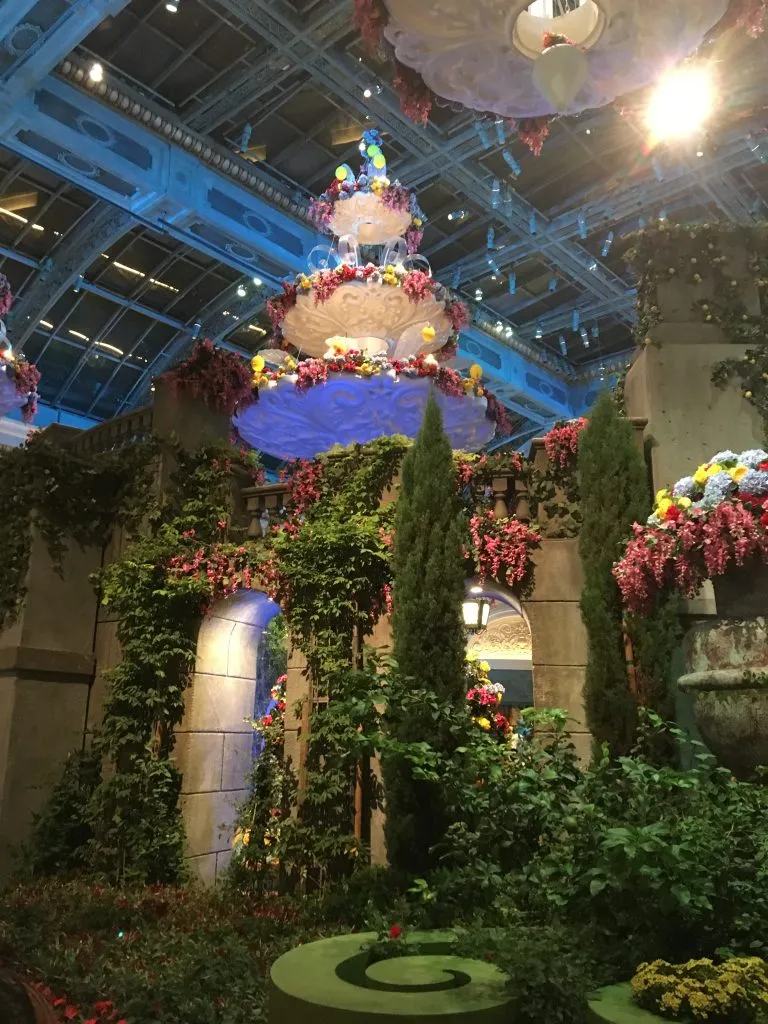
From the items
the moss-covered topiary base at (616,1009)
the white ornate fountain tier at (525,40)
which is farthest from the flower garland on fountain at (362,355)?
the moss-covered topiary base at (616,1009)

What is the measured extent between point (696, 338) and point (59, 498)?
6334 mm

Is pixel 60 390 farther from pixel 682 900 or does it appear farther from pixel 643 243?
pixel 682 900

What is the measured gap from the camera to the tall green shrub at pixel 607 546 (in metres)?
6.18

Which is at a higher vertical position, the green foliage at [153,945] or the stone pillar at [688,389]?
the stone pillar at [688,389]

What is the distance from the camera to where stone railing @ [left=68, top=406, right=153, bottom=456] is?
8781 mm

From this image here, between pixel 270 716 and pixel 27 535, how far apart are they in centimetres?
309

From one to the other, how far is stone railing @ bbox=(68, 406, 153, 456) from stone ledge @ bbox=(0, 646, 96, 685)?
7.28 feet

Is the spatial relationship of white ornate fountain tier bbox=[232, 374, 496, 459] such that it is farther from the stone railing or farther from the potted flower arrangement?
the potted flower arrangement

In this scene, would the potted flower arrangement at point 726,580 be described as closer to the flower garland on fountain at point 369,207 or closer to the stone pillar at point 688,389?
the stone pillar at point 688,389

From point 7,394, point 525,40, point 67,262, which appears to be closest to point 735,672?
point 525,40

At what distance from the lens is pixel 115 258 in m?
15.4

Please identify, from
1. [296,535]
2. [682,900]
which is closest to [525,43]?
[296,535]

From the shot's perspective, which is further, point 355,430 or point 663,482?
point 355,430

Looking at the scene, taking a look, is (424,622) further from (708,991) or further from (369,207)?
(369,207)
